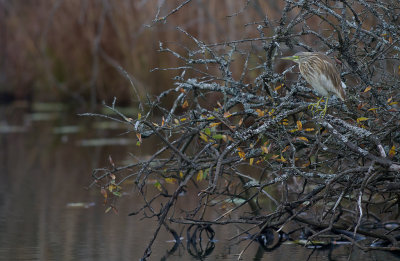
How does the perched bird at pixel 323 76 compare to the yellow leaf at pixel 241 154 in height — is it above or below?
above

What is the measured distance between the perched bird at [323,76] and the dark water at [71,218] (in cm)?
76

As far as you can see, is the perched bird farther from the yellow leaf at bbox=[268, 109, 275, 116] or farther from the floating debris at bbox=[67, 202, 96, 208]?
the floating debris at bbox=[67, 202, 96, 208]

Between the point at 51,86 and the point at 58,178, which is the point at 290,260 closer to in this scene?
the point at 58,178

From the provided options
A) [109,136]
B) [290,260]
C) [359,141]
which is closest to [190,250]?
[290,260]

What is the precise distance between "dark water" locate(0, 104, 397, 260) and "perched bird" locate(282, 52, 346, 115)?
757mm

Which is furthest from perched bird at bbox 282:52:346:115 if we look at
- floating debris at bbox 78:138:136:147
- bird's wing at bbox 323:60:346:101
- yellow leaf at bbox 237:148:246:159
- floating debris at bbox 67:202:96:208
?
floating debris at bbox 78:138:136:147

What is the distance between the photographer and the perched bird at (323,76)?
13.3ft

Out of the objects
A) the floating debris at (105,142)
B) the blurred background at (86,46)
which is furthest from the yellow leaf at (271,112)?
the blurred background at (86,46)

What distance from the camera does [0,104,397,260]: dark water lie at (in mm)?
4848

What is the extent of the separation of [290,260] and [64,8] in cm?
1034

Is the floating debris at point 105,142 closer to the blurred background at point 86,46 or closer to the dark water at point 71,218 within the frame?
the dark water at point 71,218

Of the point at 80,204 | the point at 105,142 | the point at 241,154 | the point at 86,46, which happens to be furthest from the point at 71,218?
the point at 86,46

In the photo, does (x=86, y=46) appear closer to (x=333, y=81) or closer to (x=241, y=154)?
(x=241, y=154)

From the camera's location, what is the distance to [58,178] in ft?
26.6
